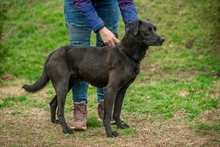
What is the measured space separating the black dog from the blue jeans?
0.25 meters

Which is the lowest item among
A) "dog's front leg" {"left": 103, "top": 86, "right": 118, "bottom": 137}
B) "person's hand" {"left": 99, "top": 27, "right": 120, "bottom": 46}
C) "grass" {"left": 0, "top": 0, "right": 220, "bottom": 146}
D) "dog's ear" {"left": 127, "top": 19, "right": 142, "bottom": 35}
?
"grass" {"left": 0, "top": 0, "right": 220, "bottom": 146}

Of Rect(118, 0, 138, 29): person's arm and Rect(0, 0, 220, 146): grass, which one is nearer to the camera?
Rect(0, 0, 220, 146): grass

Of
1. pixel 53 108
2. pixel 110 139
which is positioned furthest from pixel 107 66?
pixel 53 108

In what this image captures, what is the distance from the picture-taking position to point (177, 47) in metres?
11.2

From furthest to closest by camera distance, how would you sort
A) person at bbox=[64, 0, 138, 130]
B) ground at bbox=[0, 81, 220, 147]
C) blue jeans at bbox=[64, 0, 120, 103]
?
blue jeans at bbox=[64, 0, 120, 103] → person at bbox=[64, 0, 138, 130] → ground at bbox=[0, 81, 220, 147]

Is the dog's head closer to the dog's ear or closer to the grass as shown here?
the dog's ear

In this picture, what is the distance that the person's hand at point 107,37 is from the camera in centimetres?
574

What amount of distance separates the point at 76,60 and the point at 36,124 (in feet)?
3.80

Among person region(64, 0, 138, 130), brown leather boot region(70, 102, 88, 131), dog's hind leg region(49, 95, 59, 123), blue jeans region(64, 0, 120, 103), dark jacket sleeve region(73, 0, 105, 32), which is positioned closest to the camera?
dark jacket sleeve region(73, 0, 105, 32)

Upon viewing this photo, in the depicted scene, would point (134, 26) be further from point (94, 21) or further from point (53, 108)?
point (53, 108)

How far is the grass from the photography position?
558cm

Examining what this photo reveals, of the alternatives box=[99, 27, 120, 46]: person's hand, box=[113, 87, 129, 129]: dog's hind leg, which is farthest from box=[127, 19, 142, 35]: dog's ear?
box=[113, 87, 129, 129]: dog's hind leg

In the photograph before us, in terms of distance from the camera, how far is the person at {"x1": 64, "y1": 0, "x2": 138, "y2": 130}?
5.82m

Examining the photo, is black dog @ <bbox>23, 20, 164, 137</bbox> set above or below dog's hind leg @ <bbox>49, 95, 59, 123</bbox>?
above
